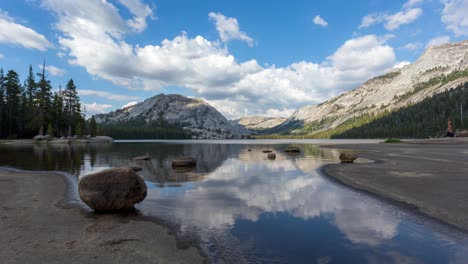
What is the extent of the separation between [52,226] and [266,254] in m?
10.1

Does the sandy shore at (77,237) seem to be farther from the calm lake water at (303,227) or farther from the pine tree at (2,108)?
the pine tree at (2,108)

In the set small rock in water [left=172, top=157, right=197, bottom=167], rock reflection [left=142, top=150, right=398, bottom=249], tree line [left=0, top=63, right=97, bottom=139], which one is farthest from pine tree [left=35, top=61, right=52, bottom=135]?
rock reflection [left=142, top=150, right=398, bottom=249]

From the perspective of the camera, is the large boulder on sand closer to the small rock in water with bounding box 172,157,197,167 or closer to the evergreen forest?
the small rock in water with bounding box 172,157,197,167

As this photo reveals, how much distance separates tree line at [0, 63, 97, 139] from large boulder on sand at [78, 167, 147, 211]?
124656mm

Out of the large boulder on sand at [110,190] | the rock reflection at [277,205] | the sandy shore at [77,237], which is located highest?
the large boulder on sand at [110,190]

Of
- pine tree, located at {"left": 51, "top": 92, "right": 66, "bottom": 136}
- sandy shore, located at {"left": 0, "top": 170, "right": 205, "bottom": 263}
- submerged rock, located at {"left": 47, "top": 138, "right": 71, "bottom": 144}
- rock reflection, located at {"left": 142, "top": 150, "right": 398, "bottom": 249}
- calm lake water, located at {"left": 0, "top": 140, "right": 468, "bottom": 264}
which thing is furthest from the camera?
pine tree, located at {"left": 51, "top": 92, "right": 66, "bottom": 136}

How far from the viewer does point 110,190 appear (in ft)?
46.5

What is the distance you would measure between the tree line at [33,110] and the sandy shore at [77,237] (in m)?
124

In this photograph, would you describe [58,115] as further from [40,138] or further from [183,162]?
[183,162]

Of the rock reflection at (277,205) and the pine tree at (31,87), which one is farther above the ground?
the pine tree at (31,87)

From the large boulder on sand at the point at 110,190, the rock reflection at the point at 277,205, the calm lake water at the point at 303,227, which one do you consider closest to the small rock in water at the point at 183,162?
the rock reflection at the point at 277,205

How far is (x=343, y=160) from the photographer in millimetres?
38438

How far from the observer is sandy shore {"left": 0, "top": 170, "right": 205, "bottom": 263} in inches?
335

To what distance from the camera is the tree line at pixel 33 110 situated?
372ft
